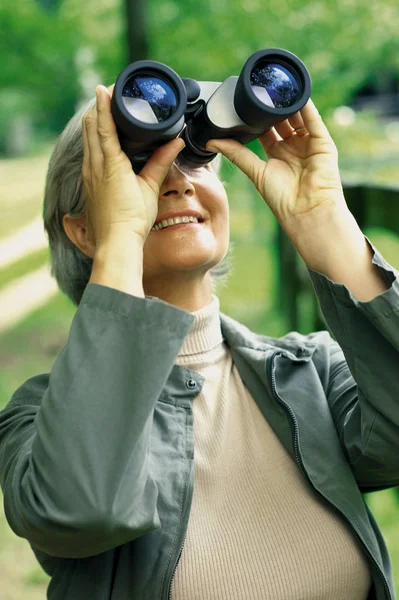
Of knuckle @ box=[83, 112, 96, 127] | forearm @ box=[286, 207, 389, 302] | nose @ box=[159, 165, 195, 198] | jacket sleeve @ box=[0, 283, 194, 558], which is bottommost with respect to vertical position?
jacket sleeve @ box=[0, 283, 194, 558]

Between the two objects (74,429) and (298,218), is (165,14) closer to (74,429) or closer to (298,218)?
(298,218)

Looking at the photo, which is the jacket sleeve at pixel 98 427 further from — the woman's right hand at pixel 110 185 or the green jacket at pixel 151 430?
the woman's right hand at pixel 110 185

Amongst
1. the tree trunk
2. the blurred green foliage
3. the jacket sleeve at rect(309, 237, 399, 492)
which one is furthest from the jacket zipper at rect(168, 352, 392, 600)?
the blurred green foliage

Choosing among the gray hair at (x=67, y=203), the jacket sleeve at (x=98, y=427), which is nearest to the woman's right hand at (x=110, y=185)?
the jacket sleeve at (x=98, y=427)

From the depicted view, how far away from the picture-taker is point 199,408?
5.32ft

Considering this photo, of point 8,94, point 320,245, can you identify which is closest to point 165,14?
point 8,94

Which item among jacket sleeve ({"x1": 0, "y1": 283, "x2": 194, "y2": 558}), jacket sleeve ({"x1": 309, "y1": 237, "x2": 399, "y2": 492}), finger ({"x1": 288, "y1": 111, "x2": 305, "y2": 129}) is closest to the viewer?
jacket sleeve ({"x1": 0, "y1": 283, "x2": 194, "y2": 558})

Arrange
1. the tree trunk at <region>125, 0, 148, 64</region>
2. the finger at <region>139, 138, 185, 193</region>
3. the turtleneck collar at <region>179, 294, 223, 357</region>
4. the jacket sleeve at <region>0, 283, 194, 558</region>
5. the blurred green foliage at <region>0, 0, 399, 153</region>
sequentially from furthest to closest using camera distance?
the blurred green foliage at <region>0, 0, 399, 153</region>, the tree trunk at <region>125, 0, 148, 64</region>, the turtleneck collar at <region>179, 294, 223, 357</region>, the finger at <region>139, 138, 185, 193</region>, the jacket sleeve at <region>0, 283, 194, 558</region>

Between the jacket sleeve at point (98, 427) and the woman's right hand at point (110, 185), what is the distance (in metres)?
0.14

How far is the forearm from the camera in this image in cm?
141

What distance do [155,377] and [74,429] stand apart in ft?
0.46

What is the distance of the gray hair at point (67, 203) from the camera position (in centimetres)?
171

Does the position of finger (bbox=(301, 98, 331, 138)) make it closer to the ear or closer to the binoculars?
the binoculars

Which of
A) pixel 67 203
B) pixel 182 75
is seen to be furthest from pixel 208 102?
pixel 182 75
